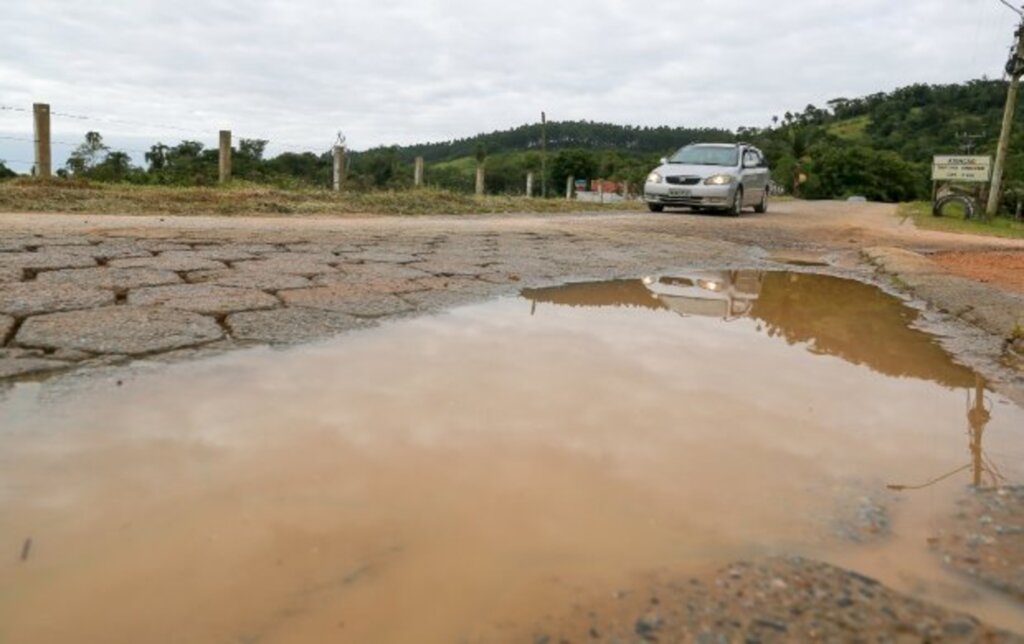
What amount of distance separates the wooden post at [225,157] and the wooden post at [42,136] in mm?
2960

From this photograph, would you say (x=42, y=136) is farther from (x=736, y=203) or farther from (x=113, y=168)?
(x=736, y=203)

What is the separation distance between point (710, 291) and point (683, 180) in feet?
26.0

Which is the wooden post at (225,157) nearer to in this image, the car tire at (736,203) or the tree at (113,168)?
the tree at (113,168)

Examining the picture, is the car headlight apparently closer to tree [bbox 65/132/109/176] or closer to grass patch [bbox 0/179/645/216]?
grass patch [bbox 0/179/645/216]

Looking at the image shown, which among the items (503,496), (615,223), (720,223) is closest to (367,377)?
(503,496)

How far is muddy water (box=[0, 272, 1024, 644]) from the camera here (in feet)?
3.77

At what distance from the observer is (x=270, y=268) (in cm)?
428

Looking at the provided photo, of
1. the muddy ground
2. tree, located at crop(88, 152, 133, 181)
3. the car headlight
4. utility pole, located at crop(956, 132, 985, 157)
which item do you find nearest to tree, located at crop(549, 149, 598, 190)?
utility pole, located at crop(956, 132, 985, 157)

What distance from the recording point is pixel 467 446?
179cm

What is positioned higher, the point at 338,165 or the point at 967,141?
the point at 967,141

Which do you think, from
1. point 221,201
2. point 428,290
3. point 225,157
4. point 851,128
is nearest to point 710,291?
point 428,290

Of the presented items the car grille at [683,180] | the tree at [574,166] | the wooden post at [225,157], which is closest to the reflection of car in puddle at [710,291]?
the car grille at [683,180]

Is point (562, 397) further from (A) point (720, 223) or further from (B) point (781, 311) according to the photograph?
(A) point (720, 223)

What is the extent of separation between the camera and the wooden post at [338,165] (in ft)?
44.4
